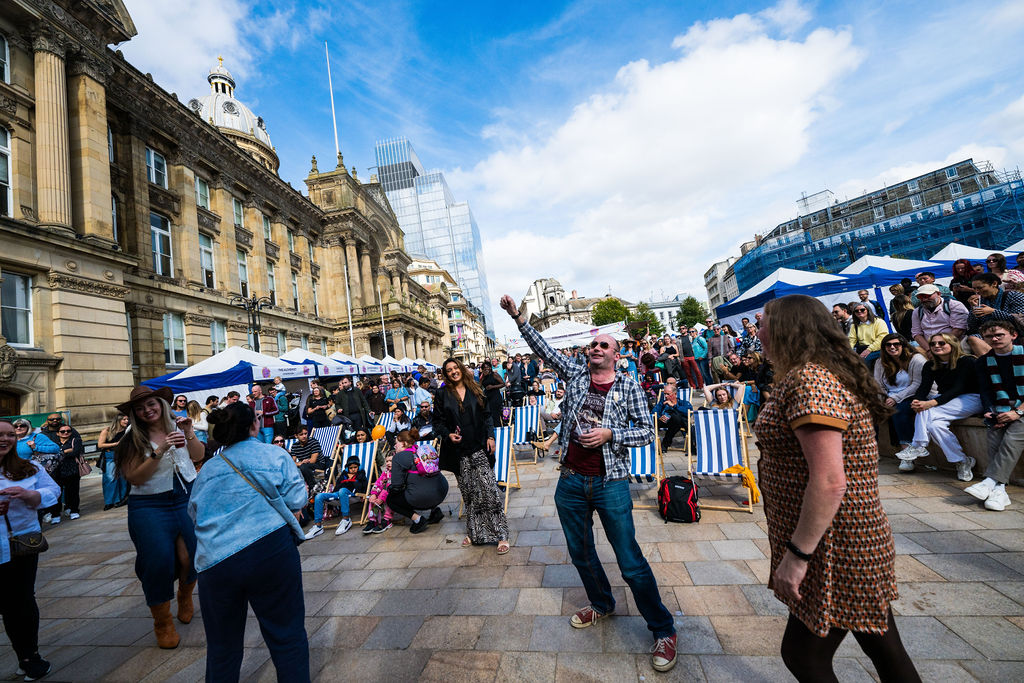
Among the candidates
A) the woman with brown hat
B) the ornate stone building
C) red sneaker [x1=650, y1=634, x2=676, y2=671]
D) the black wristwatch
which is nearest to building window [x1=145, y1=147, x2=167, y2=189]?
the ornate stone building

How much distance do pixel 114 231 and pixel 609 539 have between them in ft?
70.6

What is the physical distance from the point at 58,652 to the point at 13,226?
1347 cm

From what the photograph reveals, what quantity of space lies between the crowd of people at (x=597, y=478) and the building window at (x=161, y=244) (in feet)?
47.2

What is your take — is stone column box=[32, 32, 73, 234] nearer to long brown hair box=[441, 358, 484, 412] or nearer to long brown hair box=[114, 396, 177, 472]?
long brown hair box=[114, 396, 177, 472]

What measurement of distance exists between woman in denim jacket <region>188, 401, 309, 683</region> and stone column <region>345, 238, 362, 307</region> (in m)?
34.7

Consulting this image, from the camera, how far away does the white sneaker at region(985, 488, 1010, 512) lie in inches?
154

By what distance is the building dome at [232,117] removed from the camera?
40469 mm

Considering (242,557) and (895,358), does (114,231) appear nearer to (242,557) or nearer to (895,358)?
(242,557)

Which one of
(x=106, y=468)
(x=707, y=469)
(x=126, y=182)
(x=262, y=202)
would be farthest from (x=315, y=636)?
(x=262, y=202)

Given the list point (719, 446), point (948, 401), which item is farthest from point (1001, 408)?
point (719, 446)

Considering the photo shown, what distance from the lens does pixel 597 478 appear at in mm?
2635

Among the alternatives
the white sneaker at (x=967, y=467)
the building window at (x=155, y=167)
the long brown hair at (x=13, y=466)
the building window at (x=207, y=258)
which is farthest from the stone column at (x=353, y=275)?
the white sneaker at (x=967, y=467)

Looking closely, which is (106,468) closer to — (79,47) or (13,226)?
(13,226)

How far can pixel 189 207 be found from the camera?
20234 millimetres
